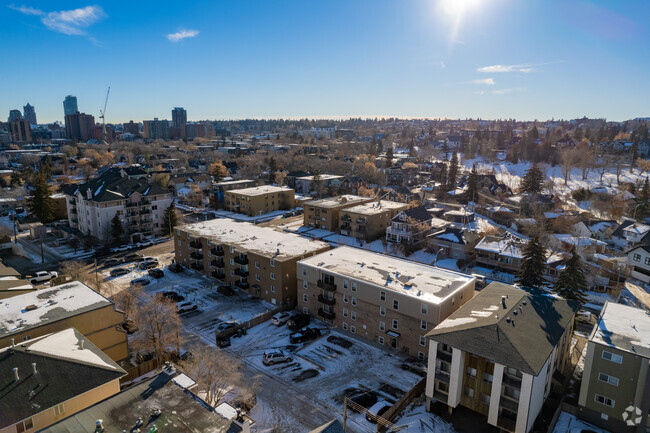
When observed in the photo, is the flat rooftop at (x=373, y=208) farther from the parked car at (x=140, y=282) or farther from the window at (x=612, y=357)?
the window at (x=612, y=357)

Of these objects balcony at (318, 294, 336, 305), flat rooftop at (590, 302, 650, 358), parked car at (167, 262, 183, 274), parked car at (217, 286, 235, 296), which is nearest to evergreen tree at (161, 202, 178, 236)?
parked car at (167, 262, 183, 274)

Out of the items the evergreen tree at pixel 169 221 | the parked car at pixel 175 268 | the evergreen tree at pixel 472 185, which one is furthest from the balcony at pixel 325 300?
the evergreen tree at pixel 472 185

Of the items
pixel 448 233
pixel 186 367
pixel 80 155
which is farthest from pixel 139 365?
pixel 80 155

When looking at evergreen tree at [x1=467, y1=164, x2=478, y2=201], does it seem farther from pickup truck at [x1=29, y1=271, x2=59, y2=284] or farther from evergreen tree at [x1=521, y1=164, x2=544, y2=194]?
pickup truck at [x1=29, y1=271, x2=59, y2=284]

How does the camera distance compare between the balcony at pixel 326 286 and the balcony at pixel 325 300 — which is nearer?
the balcony at pixel 326 286

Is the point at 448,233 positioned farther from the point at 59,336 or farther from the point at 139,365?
the point at 59,336

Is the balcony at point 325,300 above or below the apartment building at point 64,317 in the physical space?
below
